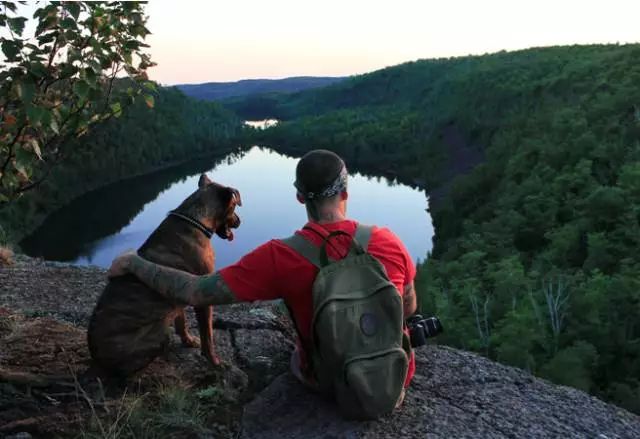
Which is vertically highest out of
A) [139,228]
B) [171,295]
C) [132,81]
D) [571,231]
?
[132,81]

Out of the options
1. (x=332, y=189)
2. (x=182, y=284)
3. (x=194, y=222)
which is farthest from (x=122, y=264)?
(x=332, y=189)

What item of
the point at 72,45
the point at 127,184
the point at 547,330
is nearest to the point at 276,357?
the point at 72,45

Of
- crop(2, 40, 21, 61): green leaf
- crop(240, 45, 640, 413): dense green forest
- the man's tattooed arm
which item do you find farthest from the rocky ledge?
crop(240, 45, 640, 413): dense green forest

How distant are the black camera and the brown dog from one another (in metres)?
1.45

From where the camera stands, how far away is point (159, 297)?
380 centimetres

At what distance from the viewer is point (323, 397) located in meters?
3.91

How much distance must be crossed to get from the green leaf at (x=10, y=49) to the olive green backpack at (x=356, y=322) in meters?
1.89

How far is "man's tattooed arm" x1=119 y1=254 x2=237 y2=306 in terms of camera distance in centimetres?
328

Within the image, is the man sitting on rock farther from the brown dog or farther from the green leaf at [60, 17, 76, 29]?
the green leaf at [60, 17, 76, 29]

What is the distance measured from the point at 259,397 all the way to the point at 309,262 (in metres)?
1.37

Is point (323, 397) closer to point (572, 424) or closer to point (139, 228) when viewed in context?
point (572, 424)

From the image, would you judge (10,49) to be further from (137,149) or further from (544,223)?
(137,149)

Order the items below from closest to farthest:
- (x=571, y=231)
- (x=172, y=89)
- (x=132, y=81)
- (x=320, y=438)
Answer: (x=320, y=438) → (x=132, y=81) → (x=571, y=231) → (x=172, y=89)

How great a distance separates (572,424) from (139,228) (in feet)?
186
